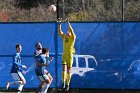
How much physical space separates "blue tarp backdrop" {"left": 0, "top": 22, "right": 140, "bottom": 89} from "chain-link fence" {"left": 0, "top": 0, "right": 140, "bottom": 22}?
1330 centimetres

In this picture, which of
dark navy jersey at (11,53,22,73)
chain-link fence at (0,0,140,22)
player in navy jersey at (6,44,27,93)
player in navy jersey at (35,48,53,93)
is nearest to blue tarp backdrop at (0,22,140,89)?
player in navy jersey at (6,44,27,93)

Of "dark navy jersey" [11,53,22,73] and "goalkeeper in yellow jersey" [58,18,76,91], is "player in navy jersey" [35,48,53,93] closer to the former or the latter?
"dark navy jersey" [11,53,22,73]

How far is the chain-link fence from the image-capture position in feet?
116

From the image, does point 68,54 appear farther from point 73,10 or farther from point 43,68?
point 73,10

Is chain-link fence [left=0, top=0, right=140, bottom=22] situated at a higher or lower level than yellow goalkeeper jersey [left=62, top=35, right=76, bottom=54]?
higher

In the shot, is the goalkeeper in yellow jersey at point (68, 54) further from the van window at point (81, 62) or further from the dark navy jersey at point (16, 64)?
the dark navy jersey at point (16, 64)

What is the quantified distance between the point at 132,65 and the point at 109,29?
5.26 feet

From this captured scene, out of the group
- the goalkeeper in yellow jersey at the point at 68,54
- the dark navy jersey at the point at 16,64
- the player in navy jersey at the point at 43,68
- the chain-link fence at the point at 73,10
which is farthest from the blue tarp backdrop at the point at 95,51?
the chain-link fence at the point at 73,10

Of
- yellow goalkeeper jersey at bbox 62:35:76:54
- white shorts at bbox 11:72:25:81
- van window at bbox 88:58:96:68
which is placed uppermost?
yellow goalkeeper jersey at bbox 62:35:76:54

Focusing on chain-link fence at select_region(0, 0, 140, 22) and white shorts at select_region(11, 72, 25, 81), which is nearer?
white shorts at select_region(11, 72, 25, 81)

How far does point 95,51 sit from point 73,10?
73.1 ft

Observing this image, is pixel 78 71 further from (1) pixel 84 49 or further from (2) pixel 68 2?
(2) pixel 68 2

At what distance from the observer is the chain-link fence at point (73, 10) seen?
Result: 35.5 meters

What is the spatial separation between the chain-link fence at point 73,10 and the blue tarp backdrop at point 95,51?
13299 mm
